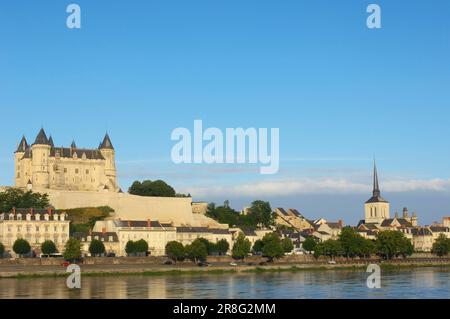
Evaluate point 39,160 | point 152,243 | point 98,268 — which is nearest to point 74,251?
point 98,268

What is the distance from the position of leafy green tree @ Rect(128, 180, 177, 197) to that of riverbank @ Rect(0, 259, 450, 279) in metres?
26.8

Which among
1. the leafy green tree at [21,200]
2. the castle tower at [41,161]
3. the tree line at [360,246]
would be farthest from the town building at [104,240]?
the castle tower at [41,161]

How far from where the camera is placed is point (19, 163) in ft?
269

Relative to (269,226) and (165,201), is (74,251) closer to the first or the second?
(165,201)

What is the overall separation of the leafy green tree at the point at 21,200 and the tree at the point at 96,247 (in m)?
11.2

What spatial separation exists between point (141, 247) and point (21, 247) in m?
8.98

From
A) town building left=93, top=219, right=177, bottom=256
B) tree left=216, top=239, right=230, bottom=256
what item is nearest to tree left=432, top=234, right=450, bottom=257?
tree left=216, top=239, right=230, bottom=256

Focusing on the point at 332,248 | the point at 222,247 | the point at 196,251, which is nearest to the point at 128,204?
the point at 222,247

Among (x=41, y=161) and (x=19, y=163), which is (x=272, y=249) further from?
(x=19, y=163)

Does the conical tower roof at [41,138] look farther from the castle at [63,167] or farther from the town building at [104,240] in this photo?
the town building at [104,240]

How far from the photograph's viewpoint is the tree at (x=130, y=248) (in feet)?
193

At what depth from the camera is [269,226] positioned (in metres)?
84.9
